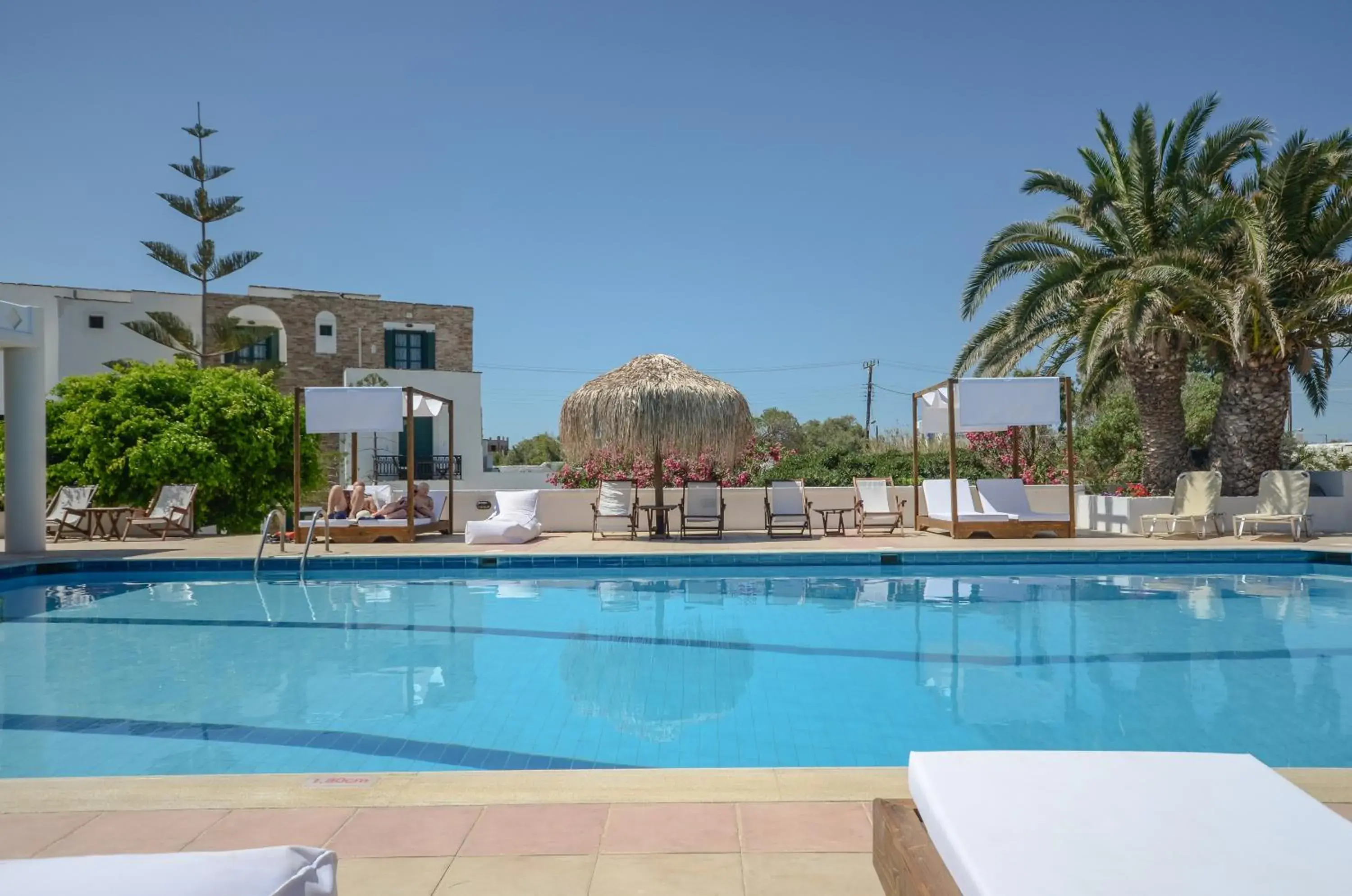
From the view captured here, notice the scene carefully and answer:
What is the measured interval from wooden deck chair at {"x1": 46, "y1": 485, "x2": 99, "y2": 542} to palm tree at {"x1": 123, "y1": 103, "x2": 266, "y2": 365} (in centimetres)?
1118

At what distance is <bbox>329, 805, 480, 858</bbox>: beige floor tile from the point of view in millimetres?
2369

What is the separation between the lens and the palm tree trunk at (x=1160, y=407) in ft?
41.3

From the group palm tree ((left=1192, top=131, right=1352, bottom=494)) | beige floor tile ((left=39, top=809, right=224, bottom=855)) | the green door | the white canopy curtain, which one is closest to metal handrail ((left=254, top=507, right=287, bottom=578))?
beige floor tile ((left=39, top=809, right=224, bottom=855))

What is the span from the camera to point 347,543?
11031 millimetres

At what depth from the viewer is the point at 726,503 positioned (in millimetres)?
12453

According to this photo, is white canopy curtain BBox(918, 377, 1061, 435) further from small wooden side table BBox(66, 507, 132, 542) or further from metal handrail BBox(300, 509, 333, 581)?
small wooden side table BBox(66, 507, 132, 542)

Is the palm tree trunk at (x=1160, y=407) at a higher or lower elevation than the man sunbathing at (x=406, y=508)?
higher

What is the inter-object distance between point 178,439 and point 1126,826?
14.3m

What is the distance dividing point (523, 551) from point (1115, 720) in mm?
6766

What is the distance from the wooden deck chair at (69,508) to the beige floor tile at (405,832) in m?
11.2

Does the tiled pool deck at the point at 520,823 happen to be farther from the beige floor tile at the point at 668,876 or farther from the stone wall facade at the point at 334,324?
the stone wall facade at the point at 334,324

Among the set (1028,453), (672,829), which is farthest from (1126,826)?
(1028,453)

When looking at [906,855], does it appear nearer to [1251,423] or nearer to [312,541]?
[312,541]

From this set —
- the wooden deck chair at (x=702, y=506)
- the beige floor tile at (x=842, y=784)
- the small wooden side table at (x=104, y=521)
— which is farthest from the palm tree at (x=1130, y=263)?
the small wooden side table at (x=104, y=521)
